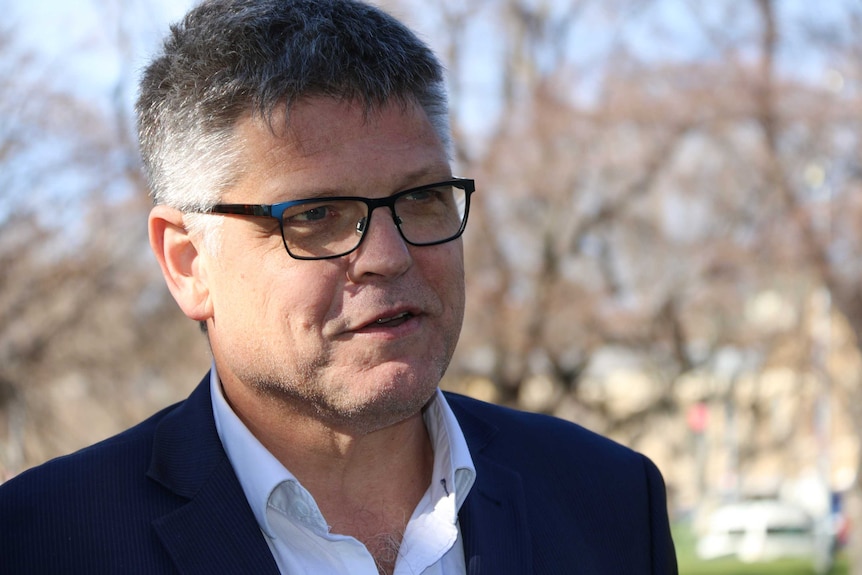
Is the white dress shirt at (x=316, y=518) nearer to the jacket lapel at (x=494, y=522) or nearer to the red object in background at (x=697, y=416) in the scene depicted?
the jacket lapel at (x=494, y=522)

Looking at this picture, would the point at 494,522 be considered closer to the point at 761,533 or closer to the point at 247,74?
the point at 247,74

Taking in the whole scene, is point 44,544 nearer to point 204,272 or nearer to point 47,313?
point 204,272

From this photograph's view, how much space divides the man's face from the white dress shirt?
14cm

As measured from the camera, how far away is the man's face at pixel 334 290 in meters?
2.06

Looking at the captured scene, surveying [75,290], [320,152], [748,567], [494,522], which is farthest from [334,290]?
[748,567]

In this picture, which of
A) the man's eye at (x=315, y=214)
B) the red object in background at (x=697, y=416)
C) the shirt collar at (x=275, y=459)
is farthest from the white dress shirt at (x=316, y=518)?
the red object in background at (x=697, y=416)

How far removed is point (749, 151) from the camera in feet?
42.6

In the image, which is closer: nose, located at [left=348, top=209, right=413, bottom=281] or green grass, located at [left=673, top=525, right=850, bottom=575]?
nose, located at [left=348, top=209, right=413, bottom=281]

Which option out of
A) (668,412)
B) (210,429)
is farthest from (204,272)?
(668,412)

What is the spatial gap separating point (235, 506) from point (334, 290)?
481mm

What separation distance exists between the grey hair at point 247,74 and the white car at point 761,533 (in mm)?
25032

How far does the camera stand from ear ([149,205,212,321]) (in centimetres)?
225

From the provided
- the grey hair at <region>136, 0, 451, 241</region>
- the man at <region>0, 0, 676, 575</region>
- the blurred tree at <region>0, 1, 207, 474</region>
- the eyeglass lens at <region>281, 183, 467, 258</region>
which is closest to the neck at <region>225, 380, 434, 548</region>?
the man at <region>0, 0, 676, 575</region>

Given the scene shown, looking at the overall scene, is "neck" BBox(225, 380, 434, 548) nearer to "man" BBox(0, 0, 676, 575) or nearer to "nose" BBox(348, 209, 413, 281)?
"man" BBox(0, 0, 676, 575)
